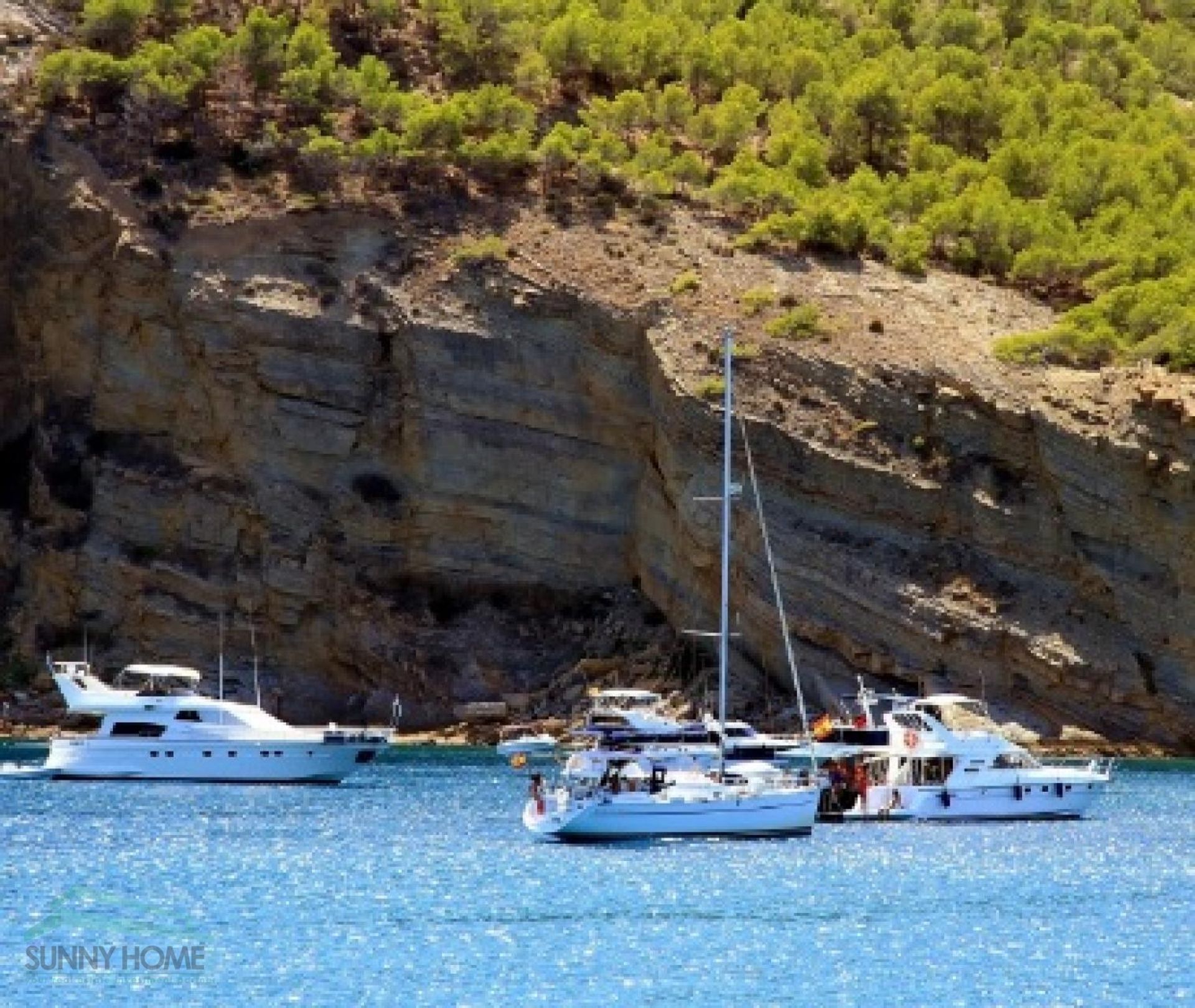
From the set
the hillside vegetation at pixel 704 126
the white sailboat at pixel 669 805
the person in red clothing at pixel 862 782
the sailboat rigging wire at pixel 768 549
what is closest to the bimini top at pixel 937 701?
the person in red clothing at pixel 862 782

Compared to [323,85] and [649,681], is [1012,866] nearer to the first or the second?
[649,681]

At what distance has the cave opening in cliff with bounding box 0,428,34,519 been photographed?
9888cm

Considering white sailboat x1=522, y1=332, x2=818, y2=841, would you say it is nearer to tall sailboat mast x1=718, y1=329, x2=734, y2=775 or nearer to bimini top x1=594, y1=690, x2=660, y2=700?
tall sailboat mast x1=718, y1=329, x2=734, y2=775

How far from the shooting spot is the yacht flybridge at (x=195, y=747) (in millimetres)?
78000

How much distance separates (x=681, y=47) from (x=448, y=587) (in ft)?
90.4

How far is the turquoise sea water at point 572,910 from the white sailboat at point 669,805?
0.43m

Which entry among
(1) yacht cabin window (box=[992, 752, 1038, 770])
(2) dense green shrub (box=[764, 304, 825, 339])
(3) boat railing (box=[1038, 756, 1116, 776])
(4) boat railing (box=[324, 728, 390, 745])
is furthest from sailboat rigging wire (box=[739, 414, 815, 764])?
(1) yacht cabin window (box=[992, 752, 1038, 770])

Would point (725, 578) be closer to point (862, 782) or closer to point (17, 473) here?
point (862, 782)

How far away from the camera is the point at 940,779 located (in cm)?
6875

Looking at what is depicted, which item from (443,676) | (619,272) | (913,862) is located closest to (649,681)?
(443,676)

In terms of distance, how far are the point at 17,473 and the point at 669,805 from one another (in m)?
44.3

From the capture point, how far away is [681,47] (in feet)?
376

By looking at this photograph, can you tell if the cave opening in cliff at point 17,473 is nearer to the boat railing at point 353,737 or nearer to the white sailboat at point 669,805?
the boat railing at point 353,737

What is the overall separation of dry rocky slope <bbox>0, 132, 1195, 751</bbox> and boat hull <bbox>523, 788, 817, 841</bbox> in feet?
84.5
